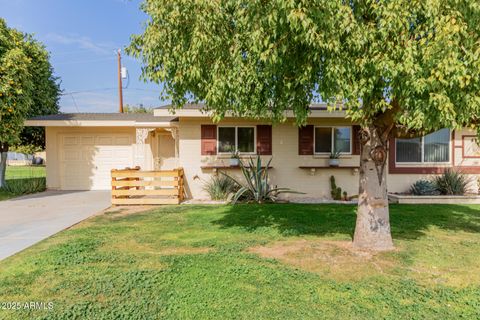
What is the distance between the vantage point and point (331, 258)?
13.0 ft

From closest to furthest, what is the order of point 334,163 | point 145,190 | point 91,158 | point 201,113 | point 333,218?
point 333,218 < point 145,190 < point 201,113 < point 334,163 < point 91,158

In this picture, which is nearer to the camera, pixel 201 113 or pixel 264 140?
pixel 201 113

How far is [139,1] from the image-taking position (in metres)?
3.62

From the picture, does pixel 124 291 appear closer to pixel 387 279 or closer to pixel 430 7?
pixel 387 279

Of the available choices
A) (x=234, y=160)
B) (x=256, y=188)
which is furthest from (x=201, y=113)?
(x=256, y=188)

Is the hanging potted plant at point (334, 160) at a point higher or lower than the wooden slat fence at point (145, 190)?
higher

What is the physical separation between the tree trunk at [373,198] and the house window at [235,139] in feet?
17.1

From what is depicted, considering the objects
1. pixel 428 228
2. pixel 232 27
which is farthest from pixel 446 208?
Result: pixel 232 27

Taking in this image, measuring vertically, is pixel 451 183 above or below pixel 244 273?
above

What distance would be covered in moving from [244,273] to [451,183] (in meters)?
8.53

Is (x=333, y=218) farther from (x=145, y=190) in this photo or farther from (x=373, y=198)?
(x=145, y=190)

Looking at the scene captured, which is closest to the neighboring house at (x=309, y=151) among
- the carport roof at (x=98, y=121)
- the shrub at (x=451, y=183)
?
the shrub at (x=451, y=183)

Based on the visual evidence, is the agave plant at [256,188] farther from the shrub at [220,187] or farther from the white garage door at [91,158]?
the white garage door at [91,158]

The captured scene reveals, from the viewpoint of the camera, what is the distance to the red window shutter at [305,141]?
9195 mm
